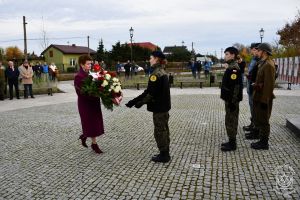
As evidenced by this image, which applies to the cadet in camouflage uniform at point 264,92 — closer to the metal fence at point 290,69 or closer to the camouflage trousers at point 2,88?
the camouflage trousers at point 2,88

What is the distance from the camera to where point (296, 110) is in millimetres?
11828

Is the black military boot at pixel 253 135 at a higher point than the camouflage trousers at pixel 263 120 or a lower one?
lower

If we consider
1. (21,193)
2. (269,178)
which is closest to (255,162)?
(269,178)

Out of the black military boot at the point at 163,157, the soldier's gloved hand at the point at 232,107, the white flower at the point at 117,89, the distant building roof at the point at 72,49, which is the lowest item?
the black military boot at the point at 163,157

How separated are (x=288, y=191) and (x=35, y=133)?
6.28 m

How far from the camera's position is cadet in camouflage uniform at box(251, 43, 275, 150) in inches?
262

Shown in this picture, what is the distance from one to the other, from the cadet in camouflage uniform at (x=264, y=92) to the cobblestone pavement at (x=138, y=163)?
0.35 metres

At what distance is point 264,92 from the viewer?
6.64 metres

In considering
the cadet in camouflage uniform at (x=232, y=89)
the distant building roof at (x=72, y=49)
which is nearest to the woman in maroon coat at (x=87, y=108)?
the cadet in camouflage uniform at (x=232, y=89)

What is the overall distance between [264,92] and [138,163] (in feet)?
8.80

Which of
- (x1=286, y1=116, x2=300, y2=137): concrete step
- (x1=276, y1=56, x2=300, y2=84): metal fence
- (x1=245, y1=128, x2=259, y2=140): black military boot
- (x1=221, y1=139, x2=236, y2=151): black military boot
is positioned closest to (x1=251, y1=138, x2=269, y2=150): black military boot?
(x1=221, y1=139, x2=236, y2=151): black military boot

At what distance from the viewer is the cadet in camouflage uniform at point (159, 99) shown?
5.88 metres

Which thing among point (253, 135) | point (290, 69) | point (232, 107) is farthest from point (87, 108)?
point (290, 69)

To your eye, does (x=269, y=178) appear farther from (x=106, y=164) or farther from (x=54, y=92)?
(x=54, y=92)
